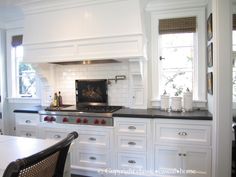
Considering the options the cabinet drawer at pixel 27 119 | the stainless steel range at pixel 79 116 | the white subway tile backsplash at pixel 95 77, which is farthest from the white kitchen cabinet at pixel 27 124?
the white subway tile backsplash at pixel 95 77

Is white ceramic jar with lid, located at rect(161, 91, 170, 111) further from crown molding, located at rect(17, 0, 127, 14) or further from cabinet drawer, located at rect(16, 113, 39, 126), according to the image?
cabinet drawer, located at rect(16, 113, 39, 126)

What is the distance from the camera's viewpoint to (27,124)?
3217 millimetres

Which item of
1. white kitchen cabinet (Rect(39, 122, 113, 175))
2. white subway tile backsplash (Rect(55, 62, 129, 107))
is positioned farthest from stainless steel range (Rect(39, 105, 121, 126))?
white subway tile backsplash (Rect(55, 62, 129, 107))

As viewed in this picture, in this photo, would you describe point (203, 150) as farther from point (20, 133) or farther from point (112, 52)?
point (20, 133)

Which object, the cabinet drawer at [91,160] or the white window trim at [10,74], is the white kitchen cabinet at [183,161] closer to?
the cabinet drawer at [91,160]

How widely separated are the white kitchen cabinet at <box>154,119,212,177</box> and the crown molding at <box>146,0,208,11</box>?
1656 millimetres

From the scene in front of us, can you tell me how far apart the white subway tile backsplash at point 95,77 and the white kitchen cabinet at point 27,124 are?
2.01ft

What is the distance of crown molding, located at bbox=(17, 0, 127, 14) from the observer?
2.83 m

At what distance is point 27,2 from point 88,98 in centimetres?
171

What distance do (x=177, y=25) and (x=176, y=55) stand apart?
439 mm

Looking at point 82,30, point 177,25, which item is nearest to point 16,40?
point 82,30

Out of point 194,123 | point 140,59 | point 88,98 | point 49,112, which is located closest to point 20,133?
point 49,112

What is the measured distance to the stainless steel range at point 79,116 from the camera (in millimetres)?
2721

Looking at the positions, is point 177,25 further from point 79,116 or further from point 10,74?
point 10,74
